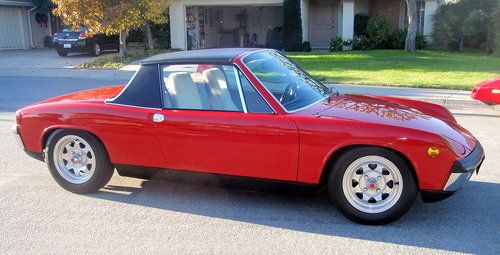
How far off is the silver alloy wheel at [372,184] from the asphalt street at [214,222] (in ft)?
0.65

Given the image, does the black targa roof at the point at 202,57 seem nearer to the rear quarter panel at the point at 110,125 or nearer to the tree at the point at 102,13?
the rear quarter panel at the point at 110,125

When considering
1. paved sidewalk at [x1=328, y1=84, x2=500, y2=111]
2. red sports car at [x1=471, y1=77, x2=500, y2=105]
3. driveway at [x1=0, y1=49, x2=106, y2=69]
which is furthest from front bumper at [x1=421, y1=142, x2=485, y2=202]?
driveway at [x1=0, y1=49, x2=106, y2=69]

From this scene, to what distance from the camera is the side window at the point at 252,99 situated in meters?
4.45

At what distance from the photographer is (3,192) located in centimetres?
527

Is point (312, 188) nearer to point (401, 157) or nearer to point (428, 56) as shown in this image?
point (401, 157)

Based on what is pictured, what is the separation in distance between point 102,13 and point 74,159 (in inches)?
594

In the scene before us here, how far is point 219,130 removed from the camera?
14.7 feet

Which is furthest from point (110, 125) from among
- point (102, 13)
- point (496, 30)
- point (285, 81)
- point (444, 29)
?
point (444, 29)

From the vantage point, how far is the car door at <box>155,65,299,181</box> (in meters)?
4.35

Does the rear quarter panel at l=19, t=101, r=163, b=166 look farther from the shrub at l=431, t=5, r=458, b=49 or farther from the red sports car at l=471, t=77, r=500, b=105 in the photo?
the shrub at l=431, t=5, r=458, b=49

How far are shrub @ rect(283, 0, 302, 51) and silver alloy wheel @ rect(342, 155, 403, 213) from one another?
66.8ft

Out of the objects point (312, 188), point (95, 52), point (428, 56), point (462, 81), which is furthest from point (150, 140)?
point (95, 52)

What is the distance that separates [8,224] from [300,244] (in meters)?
2.55

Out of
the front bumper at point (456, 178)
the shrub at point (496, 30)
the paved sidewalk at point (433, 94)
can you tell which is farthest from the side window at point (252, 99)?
the shrub at point (496, 30)
